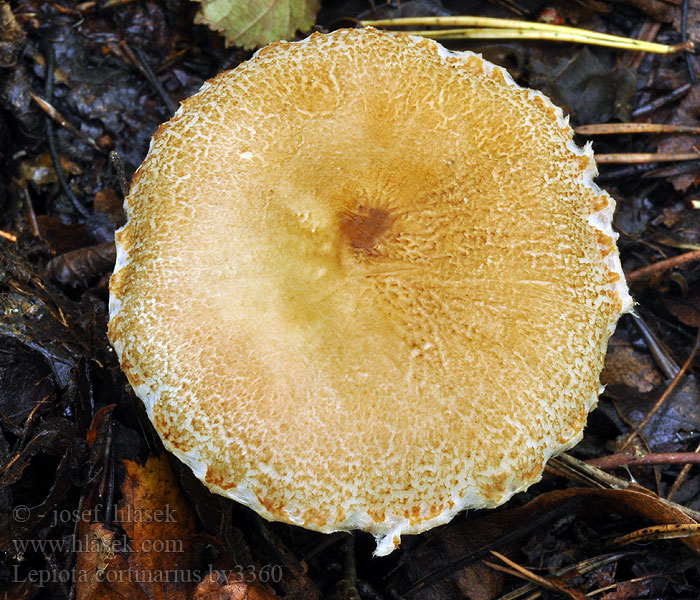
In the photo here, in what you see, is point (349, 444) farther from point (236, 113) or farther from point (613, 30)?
point (613, 30)

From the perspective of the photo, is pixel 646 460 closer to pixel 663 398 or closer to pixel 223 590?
pixel 663 398

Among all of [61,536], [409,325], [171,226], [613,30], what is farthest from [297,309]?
[613,30]

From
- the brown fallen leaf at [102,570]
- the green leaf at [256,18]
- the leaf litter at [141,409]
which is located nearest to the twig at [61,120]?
the leaf litter at [141,409]

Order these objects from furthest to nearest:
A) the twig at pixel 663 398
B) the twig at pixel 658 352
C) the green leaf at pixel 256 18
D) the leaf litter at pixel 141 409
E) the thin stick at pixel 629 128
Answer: the thin stick at pixel 629 128 < the green leaf at pixel 256 18 < the twig at pixel 658 352 < the twig at pixel 663 398 < the leaf litter at pixel 141 409

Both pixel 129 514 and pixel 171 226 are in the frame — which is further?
pixel 129 514

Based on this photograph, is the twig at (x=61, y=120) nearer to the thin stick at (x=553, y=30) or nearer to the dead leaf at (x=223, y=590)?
the thin stick at (x=553, y=30)

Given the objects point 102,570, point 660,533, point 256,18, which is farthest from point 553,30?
point 102,570
